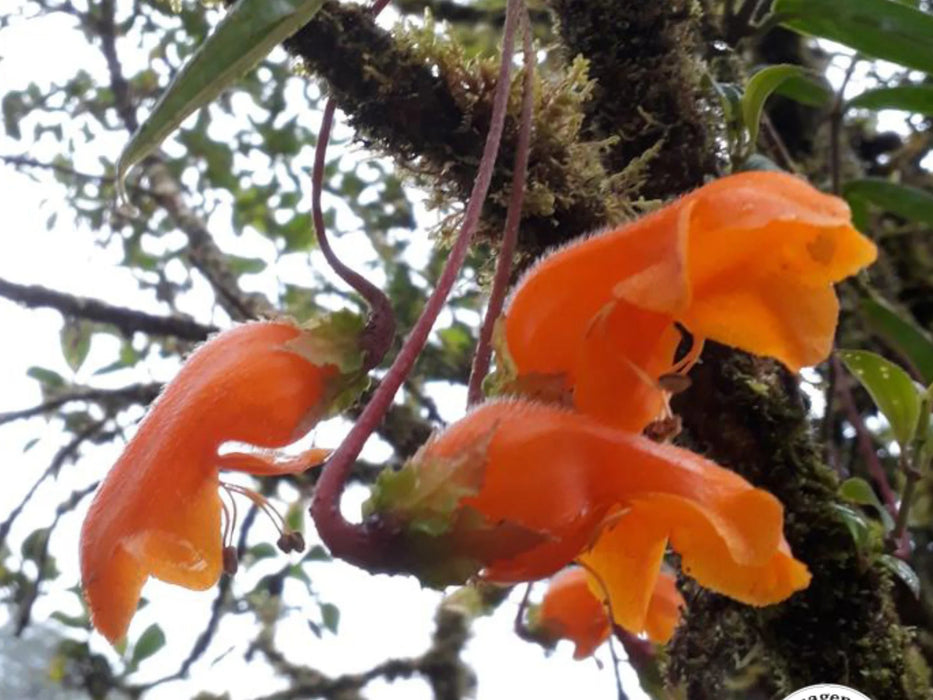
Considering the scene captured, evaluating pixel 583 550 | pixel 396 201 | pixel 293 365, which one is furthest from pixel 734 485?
pixel 396 201

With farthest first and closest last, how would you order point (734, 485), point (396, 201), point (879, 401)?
point (396, 201)
point (879, 401)
point (734, 485)

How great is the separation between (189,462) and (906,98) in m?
0.83

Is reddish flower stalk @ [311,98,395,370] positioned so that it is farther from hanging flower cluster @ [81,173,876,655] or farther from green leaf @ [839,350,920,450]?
green leaf @ [839,350,920,450]

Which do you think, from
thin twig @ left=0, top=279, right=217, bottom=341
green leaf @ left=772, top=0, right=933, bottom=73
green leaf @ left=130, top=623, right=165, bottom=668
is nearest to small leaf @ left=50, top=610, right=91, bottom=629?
green leaf @ left=130, top=623, right=165, bottom=668

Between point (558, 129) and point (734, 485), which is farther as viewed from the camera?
point (558, 129)

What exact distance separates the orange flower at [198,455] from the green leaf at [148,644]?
4.44 ft

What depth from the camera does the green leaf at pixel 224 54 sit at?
0.61m

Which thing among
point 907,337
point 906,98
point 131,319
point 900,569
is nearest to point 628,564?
point 900,569

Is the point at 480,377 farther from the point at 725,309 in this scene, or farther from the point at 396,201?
the point at 396,201

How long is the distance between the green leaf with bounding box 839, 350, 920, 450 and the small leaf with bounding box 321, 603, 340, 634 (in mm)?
1289

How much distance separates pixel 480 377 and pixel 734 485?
173 mm

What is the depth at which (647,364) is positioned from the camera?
0.60 meters

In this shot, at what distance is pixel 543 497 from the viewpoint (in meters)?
0.52

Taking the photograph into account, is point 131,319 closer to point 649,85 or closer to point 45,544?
point 45,544
